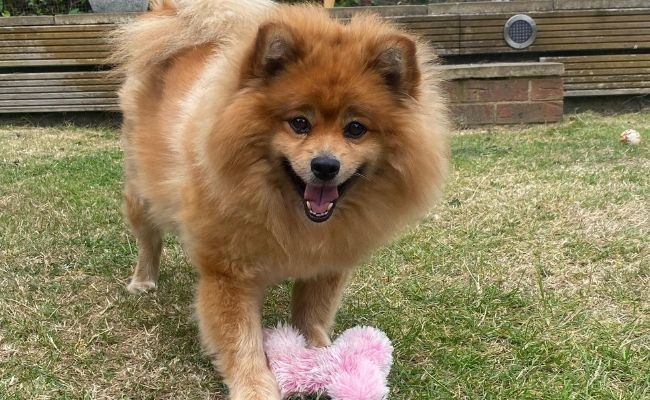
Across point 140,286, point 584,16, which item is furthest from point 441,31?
point 140,286

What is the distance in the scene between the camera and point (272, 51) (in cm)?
195

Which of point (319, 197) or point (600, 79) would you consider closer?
point (319, 197)

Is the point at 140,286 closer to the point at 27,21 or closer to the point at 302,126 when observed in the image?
the point at 302,126

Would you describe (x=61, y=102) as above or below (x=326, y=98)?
below

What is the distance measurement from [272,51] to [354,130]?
0.33 m

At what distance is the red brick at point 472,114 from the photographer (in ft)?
21.4

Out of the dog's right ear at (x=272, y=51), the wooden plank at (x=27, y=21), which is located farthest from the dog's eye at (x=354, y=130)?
the wooden plank at (x=27, y=21)

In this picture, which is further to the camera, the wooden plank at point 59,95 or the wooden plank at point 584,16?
the wooden plank at point 584,16

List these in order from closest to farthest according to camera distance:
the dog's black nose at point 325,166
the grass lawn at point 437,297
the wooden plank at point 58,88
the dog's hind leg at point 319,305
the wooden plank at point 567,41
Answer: the dog's black nose at point 325,166 → the grass lawn at point 437,297 → the dog's hind leg at point 319,305 → the wooden plank at point 58,88 → the wooden plank at point 567,41

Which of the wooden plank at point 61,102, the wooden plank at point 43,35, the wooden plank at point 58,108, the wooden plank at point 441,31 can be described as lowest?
the wooden plank at point 58,108

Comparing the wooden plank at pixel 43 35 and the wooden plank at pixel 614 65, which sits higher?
the wooden plank at pixel 43 35

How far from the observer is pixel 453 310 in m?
2.63

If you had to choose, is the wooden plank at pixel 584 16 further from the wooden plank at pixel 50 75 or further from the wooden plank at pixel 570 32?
the wooden plank at pixel 50 75

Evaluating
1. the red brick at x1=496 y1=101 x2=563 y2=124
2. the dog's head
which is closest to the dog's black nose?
the dog's head
